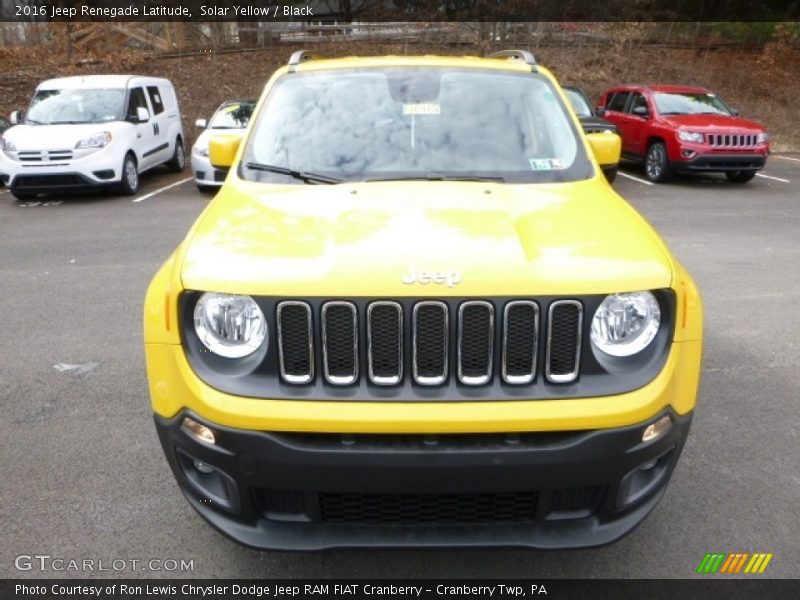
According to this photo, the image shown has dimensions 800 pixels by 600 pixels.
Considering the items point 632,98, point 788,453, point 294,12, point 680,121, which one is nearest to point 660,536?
point 788,453

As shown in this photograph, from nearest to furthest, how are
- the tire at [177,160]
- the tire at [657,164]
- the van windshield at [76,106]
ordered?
the van windshield at [76,106]
the tire at [657,164]
the tire at [177,160]

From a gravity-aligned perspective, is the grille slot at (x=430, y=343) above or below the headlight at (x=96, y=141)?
above

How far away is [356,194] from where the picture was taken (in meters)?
3.00

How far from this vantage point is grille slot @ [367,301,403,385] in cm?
223

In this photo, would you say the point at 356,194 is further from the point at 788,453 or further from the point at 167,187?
the point at 167,187

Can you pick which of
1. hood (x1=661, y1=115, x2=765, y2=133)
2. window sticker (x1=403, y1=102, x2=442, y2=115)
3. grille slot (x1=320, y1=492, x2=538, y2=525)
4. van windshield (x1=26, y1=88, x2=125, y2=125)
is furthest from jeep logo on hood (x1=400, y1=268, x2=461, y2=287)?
hood (x1=661, y1=115, x2=765, y2=133)

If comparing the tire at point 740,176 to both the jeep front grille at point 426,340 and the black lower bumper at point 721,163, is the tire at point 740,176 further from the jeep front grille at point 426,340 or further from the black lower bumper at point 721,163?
the jeep front grille at point 426,340

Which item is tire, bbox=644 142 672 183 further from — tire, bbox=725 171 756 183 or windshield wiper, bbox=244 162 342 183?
windshield wiper, bbox=244 162 342 183

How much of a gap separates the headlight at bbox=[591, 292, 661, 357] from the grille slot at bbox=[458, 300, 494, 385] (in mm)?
364

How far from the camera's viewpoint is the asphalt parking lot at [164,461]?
2861 millimetres

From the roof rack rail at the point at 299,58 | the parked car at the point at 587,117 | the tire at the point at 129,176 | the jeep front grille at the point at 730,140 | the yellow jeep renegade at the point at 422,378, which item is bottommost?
the tire at the point at 129,176

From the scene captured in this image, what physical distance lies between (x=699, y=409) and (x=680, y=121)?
987 cm

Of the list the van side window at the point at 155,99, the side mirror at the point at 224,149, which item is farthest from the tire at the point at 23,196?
the side mirror at the point at 224,149

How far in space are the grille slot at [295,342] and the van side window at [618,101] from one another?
13648mm
